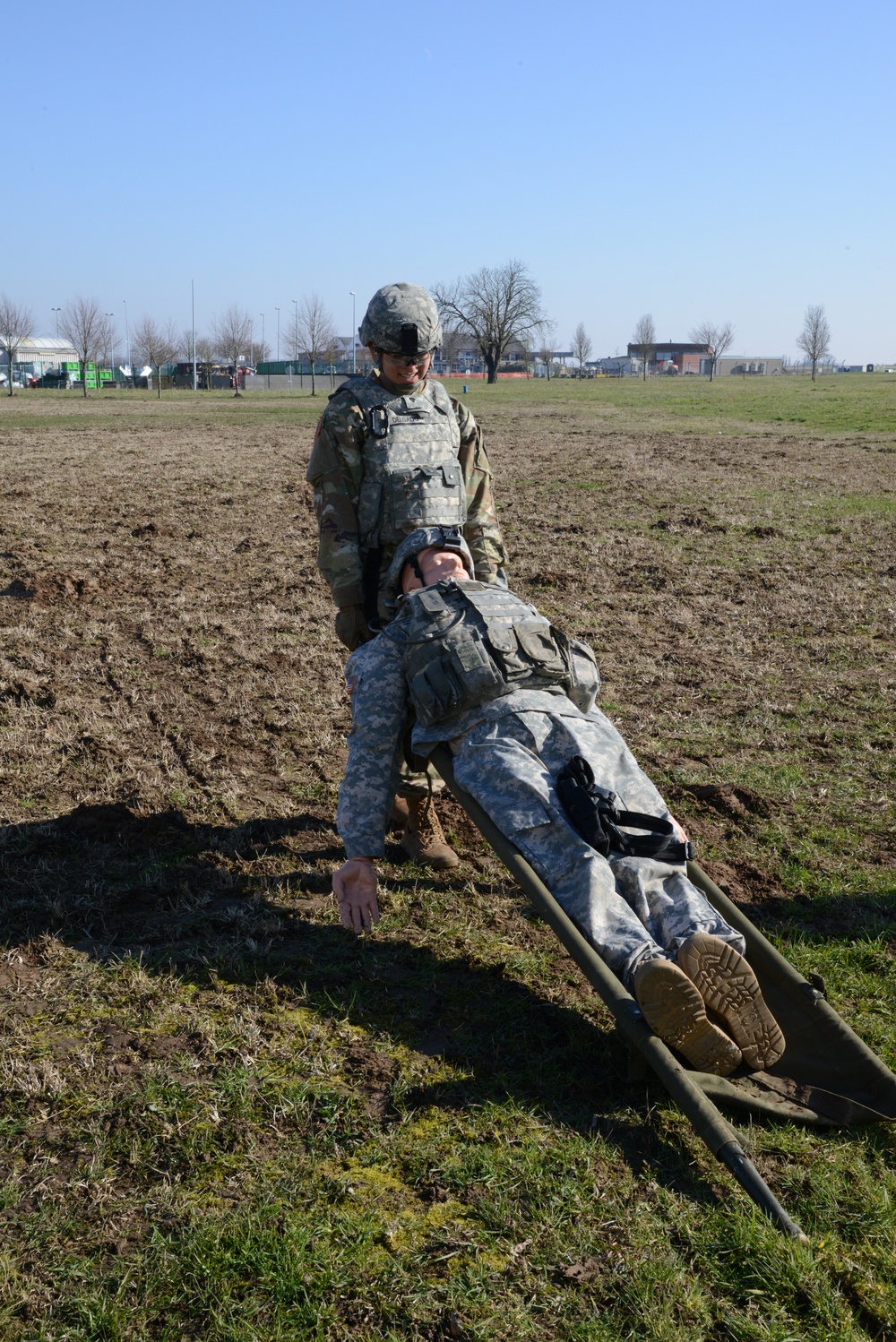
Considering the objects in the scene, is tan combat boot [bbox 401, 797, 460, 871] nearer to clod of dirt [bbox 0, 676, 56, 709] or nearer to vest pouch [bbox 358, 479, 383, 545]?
vest pouch [bbox 358, 479, 383, 545]

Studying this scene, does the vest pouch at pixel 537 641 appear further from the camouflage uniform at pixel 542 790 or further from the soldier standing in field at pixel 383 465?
the soldier standing in field at pixel 383 465

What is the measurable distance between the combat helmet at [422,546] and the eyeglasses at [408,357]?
2.64 ft

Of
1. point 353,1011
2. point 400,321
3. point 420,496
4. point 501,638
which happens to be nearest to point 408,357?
point 400,321

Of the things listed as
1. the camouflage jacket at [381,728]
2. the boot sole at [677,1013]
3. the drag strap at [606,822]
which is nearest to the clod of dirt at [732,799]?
the camouflage jacket at [381,728]

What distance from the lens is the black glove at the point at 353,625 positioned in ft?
17.1

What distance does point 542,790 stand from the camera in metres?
4.06

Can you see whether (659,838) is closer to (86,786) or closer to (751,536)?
(86,786)

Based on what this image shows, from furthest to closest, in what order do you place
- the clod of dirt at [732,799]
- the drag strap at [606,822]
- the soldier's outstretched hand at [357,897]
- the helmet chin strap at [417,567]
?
1. the clod of dirt at [732,799]
2. the helmet chin strap at [417,567]
3. the soldier's outstretched hand at [357,897]
4. the drag strap at [606,822]

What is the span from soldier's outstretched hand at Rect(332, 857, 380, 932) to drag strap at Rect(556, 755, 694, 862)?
0.82 metres

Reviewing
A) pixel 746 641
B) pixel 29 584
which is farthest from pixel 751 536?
pixel 29 584

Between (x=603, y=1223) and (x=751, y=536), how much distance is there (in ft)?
38.4

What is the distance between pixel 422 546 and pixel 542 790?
4.48ft

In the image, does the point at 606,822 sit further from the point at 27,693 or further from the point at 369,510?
the point at 27,693

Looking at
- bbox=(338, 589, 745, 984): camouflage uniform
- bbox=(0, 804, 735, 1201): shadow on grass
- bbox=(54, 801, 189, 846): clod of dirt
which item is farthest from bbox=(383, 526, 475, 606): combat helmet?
bbox=(54, 801, 189, 846): clod of dirt
